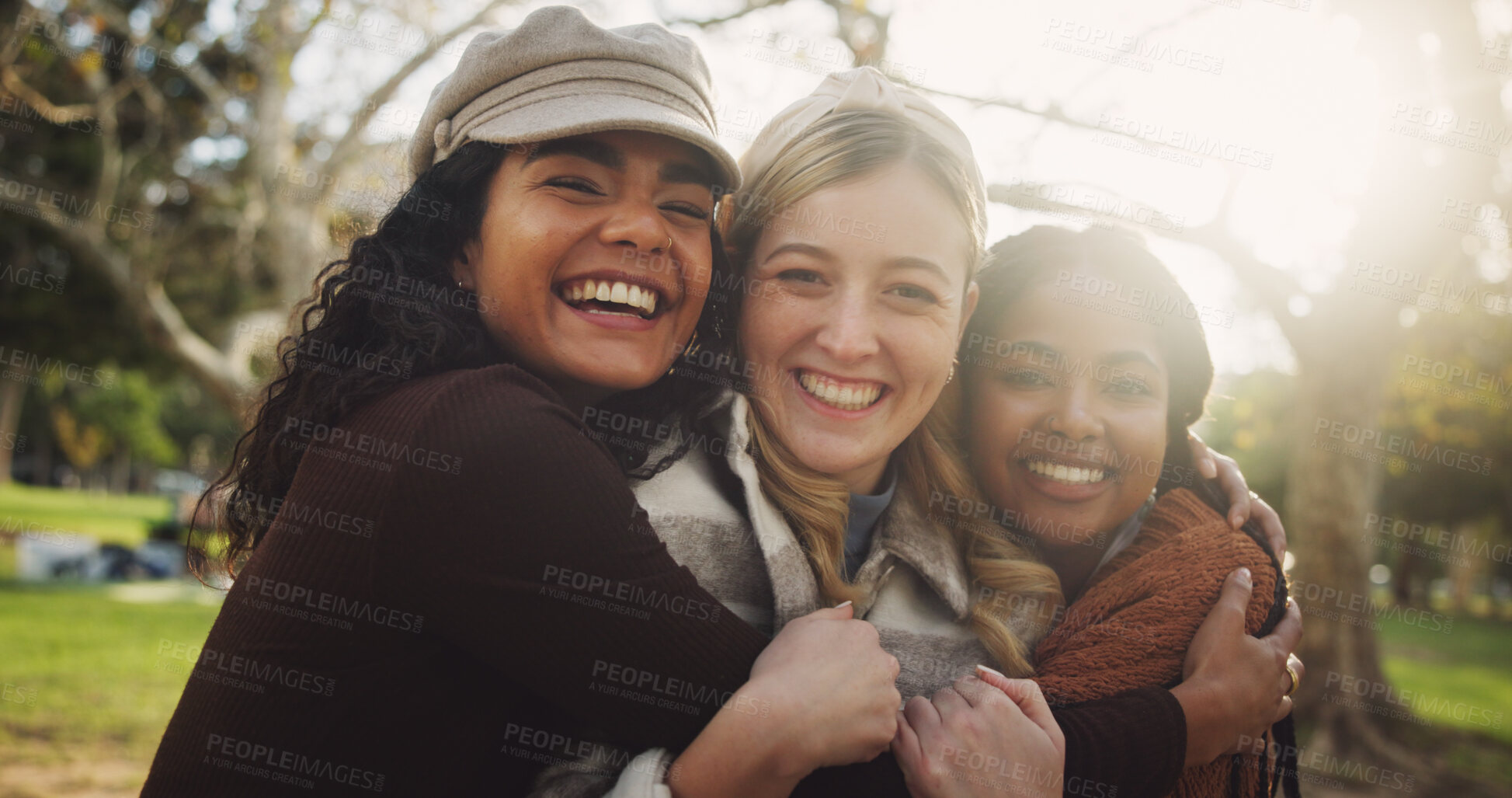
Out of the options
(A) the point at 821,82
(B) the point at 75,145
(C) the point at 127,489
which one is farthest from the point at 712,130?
(C) the point at 127,489

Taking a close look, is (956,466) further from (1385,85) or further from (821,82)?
(1385,85)

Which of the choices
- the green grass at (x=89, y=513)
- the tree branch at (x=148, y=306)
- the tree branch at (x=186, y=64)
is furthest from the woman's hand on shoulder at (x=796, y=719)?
the green grass at (x=89, y=513)

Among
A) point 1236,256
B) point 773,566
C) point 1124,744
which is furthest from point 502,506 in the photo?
point 1236,256

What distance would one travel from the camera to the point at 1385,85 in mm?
6613

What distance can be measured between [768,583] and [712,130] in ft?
3.92

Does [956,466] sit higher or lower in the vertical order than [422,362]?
lower

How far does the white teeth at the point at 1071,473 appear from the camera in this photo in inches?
102

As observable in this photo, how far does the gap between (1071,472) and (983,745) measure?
2.96 ft

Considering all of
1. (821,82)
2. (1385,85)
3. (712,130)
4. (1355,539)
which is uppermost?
(1385,85)

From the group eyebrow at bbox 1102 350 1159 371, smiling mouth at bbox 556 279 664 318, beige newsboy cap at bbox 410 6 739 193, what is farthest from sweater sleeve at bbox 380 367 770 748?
eyebrow at bbox 1102 350 1159 371

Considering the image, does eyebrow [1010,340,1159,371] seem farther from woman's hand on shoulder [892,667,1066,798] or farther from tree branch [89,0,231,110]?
tree branch [89,0,231,110]

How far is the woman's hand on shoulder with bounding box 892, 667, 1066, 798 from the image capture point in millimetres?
1984

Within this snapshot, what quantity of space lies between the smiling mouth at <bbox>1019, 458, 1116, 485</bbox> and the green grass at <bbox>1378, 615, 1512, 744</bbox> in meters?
6.40

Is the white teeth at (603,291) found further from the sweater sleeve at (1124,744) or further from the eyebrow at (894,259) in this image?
the sweater sleeve at (1124,744)
